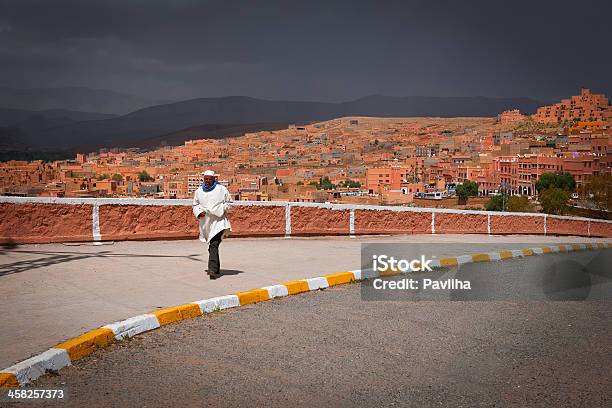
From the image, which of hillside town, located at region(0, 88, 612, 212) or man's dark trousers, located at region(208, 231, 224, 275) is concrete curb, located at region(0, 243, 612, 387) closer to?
man's dark trousers, located at region(208, 231, 224, 275)

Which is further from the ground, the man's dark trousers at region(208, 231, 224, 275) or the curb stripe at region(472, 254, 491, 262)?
the man's dark trousers at region(208, 231, 224, 275)

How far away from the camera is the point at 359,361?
17.4 feet

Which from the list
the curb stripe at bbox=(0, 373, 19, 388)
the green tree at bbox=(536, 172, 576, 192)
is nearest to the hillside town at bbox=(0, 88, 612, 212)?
the green tree at bbox=(536, 172, 576, 192)

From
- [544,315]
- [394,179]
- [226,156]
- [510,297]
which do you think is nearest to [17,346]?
[544,315]

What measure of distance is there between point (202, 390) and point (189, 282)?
450 cm

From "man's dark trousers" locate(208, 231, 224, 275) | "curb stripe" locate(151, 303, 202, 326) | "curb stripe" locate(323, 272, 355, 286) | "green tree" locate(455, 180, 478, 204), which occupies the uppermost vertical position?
"man's dark trousers" locate(208, 231, 224, 275)

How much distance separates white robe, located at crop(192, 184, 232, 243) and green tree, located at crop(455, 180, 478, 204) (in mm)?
115263

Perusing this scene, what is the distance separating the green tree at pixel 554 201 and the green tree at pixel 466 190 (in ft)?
50.0

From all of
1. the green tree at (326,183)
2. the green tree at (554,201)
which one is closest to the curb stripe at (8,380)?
the green tree at (326,183)

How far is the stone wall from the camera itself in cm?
1211

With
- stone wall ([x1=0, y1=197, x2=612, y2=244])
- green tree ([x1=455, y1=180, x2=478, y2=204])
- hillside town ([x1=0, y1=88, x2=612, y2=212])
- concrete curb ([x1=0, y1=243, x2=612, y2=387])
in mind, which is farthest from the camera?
green tree ([x1=455, y1=180, x2=478, y2=204])

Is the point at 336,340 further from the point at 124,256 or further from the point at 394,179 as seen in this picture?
the point at 394,179

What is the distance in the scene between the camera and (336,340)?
6031mm

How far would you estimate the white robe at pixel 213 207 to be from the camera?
9.19 metres
